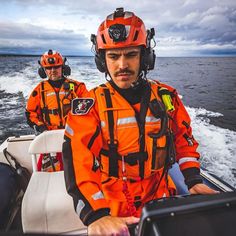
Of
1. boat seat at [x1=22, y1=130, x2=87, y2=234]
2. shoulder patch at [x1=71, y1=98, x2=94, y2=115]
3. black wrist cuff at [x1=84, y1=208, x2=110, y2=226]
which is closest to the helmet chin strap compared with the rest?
shoulder patch at [x1=71, y1=98, x2=94, y2=115]

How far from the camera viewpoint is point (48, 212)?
2027 mm

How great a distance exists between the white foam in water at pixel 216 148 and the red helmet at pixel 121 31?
170 inches

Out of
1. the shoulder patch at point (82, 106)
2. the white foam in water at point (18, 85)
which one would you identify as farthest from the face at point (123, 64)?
the white foam in water at point (18, 85)

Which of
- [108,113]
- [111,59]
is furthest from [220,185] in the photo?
[111,59]

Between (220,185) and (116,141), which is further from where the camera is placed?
(220,185)

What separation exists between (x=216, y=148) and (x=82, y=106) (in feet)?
18.9

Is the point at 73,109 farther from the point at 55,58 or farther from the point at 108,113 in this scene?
the point at 55,58

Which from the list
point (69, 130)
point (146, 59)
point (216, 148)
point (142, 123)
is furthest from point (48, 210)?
point (216, 148)

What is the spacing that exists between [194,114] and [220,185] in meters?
8.32

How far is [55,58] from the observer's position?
4484 millimetres

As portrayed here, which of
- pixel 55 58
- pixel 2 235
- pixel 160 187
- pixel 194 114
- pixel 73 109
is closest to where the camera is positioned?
pixel 2 235

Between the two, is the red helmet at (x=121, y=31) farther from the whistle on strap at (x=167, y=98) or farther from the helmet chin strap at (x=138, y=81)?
the whistle on strap at (x=167, y=98)

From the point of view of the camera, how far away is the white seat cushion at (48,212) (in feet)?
6.52

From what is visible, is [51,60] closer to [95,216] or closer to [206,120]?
A: [95,216]
